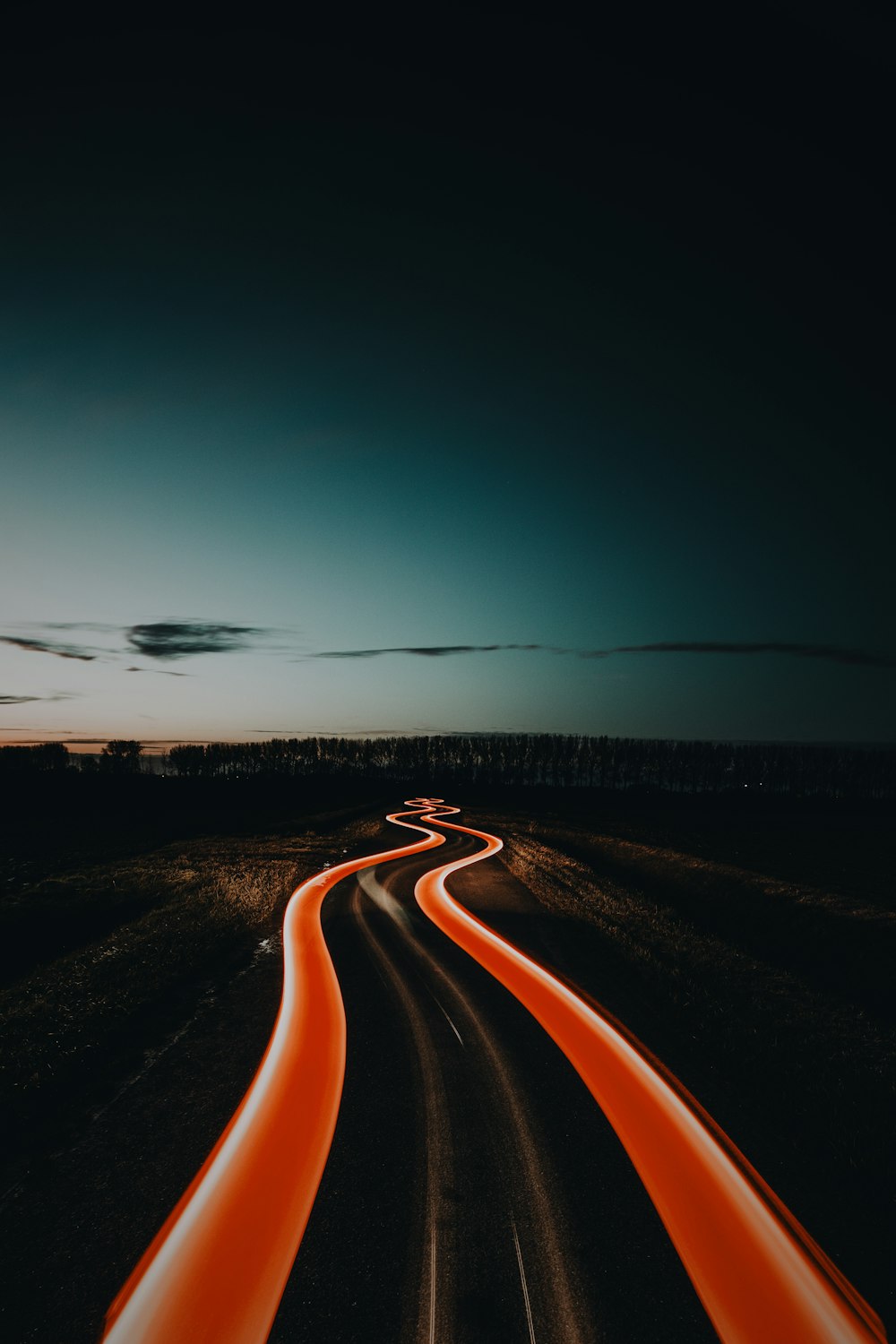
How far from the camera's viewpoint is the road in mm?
3969

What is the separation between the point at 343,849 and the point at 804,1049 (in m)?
24.0

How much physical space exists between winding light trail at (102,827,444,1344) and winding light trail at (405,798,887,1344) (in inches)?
132

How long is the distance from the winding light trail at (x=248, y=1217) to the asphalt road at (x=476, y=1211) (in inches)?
8.9

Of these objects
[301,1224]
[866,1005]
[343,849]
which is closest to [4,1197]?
[301,1224]

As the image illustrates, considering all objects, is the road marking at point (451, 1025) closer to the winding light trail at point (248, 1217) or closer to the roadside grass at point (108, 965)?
the winding light trail at point (248, 1217)

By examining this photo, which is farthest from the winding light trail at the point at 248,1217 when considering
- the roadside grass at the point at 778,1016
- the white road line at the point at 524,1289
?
the roadside grass at the point at 778,1016

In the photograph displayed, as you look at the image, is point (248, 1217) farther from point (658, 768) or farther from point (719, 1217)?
point (658, 768)

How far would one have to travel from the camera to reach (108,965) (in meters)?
10.9

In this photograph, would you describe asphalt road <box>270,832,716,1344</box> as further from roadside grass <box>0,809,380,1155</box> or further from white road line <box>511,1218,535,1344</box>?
roadside grass <box>0,809,380,1155</box>

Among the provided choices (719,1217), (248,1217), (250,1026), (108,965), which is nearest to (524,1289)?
(719,1217)

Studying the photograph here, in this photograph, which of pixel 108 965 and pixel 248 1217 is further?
pixel 108 965

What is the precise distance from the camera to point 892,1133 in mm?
6203

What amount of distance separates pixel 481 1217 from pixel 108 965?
9.47 metres

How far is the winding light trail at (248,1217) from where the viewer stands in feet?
12.9
